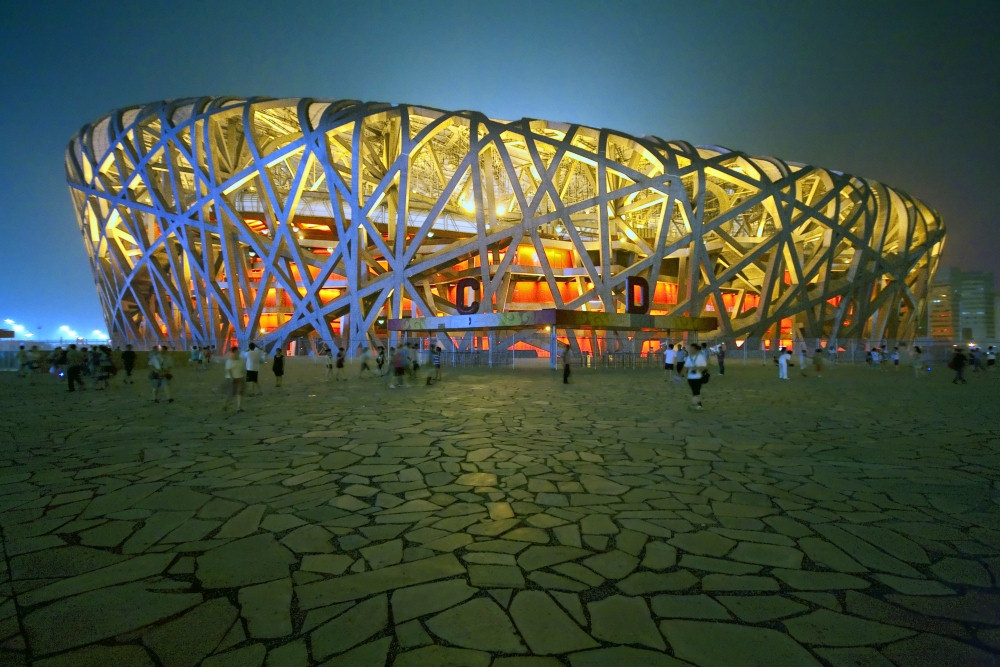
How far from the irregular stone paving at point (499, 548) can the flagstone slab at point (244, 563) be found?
2 cm

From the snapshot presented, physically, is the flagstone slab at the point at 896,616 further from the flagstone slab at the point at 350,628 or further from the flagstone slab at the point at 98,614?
the flagstone slab at the point at 98,614

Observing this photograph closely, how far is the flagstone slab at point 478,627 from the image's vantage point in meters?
2.23

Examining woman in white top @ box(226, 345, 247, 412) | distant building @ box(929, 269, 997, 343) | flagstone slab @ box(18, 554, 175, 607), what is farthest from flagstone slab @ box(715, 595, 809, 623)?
distant building @ box(929, 269, 997, 343)

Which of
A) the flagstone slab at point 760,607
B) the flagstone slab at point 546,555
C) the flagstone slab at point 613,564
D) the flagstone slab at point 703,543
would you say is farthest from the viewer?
the flagstone slab at point 703,543

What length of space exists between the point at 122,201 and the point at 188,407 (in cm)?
3339

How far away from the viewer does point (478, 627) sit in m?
2.36

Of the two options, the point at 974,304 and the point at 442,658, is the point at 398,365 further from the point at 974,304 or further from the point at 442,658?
the point at 974,304

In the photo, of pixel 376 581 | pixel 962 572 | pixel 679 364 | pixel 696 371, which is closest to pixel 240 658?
pixel 376 581

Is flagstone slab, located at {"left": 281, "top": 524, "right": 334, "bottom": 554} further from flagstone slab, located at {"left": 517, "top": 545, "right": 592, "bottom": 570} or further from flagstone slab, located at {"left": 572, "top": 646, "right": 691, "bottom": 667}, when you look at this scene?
flagstone slab, located at {"left": 572, "top": 646, "right": 691, "bottom": 667}

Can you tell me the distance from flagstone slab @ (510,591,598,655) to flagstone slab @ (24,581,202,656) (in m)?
1.73

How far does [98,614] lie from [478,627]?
1.93 meters

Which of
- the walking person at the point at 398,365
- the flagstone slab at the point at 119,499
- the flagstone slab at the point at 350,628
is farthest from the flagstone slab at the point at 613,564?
the walking person at the point at 398,365

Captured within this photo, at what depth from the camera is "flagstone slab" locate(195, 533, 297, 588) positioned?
2.85 meters

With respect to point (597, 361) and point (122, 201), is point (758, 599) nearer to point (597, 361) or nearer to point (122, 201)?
point (597, 361)
